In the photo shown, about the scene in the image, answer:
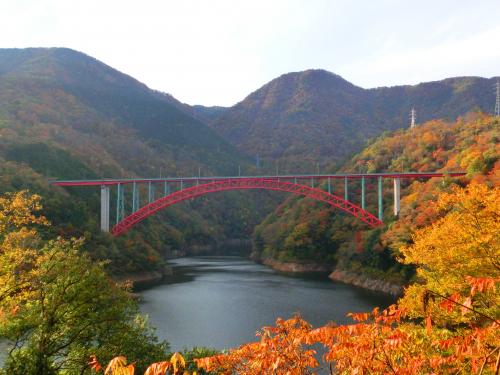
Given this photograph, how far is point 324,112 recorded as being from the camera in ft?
409

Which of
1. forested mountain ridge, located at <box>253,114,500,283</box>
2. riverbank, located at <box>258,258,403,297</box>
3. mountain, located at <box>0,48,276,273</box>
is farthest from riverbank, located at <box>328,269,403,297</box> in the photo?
mountain, located at <box>0,48,276,273</box>

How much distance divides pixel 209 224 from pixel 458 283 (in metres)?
66.4

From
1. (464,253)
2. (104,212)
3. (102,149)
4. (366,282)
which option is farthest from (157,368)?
(102,149)

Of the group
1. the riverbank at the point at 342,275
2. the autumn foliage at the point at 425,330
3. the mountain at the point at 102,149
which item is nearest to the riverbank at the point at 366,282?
the riverbank at the point at 342,275

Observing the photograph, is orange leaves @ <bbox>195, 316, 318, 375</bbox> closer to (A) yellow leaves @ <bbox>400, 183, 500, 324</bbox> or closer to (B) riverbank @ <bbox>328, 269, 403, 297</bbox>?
(A) yellow leaves @ <bbox>400, 183, 500, 324</bbox>

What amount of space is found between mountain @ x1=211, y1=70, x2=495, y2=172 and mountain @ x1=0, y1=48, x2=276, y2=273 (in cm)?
1254

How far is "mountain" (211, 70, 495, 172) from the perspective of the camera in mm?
104750

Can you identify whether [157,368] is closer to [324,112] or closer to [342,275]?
[342,275]

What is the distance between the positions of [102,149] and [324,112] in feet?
235

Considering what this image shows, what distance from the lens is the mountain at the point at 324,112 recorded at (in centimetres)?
10475

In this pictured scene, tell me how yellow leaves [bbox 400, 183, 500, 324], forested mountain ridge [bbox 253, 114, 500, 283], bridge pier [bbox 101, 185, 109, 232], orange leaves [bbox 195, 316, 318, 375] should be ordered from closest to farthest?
orange leaves [bbox 195, 316, 318, 375] < yellow leaves [bbox 400, 183, 500, 324] < forested mountain ridge [bbox 253, 114, 500, 283] < bridge pier [bbox 101, 185, 109, 232]

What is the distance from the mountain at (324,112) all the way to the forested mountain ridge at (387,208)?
40281 mm

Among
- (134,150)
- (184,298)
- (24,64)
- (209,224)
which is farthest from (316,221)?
(24,64)

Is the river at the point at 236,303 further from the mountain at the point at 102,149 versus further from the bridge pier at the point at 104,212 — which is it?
the bridge pier at the point at 104,212
